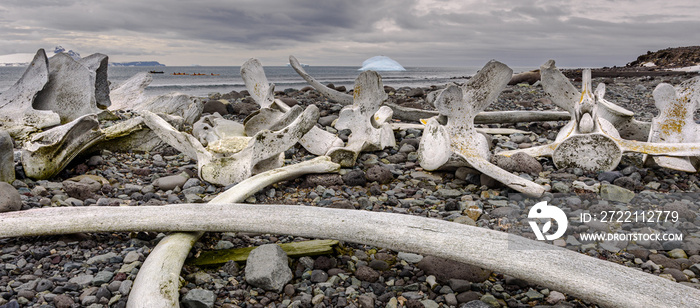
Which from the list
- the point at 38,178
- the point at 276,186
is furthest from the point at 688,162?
the point at 38,178

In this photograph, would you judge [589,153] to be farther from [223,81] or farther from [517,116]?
[223,81]

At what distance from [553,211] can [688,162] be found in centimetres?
199

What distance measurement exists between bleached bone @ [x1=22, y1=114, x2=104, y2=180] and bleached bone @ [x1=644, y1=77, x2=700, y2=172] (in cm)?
556

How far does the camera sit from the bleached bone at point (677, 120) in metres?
4.48

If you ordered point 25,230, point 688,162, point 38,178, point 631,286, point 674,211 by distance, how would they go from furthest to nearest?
1. point 688,162
2. point 38,178
3. point 674,211
4. point 25,230
5. point 631,286

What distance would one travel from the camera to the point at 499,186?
4.14m

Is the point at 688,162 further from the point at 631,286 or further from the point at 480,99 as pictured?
the point at 631,286

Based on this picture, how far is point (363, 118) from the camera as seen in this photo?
5.08 m

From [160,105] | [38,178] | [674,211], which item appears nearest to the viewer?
[674,211]

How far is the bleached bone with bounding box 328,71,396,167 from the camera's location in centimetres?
487

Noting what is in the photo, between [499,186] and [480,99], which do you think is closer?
[499,186]

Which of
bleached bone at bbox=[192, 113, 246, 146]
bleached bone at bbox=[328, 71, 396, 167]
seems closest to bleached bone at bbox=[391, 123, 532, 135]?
bleached bone at bbox=[328, 71, 396, 167]

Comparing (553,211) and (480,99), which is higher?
(480,99)

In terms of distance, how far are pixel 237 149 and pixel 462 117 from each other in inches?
88.7
